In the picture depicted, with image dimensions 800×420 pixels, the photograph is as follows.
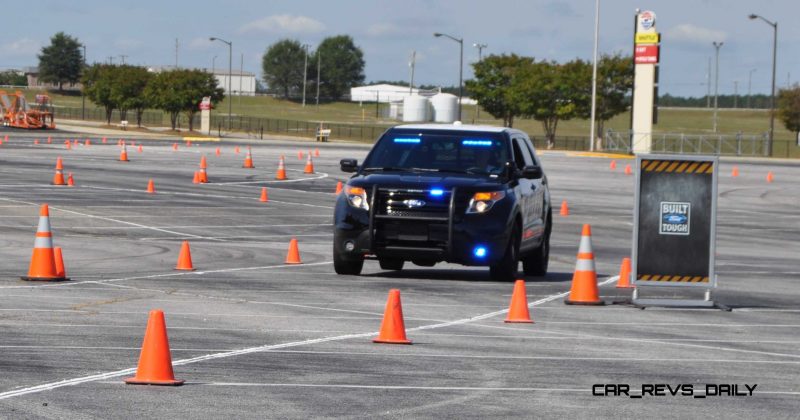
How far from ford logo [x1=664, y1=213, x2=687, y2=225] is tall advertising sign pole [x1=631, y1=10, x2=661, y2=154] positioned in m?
65.3

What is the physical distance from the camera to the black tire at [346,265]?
17922 mm

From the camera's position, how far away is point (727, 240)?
91.6ft

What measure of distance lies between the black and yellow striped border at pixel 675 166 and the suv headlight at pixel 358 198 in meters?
3.51

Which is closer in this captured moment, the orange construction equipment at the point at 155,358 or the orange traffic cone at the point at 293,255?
the orange construction equipment at the point at 155,358

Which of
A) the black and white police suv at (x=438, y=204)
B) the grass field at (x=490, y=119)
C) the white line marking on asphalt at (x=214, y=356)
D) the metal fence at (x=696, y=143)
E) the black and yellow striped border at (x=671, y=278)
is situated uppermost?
the grass field at (x=490, y=119)

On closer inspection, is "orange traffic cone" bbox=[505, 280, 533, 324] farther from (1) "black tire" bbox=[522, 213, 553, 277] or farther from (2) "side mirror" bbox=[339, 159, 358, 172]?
(1) "black tire" bbox=[522, 213, 553, 277]

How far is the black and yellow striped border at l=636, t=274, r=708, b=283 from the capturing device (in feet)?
51.8

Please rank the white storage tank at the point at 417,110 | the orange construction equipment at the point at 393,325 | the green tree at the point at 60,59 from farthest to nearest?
the green tree at the point at 60,59 < the white storage tank at the point at 417,110 < the orange construction equipment at the point at 393,325

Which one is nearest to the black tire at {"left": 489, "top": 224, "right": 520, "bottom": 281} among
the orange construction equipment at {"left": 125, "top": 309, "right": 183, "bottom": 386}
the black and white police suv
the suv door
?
the black and white police suv

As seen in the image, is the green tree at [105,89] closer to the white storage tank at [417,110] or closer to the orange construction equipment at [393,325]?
the white storage tank at [417,110]

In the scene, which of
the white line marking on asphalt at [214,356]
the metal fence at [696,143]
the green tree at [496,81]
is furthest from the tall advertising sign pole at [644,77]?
the white line marking on asphalt at [214,356]

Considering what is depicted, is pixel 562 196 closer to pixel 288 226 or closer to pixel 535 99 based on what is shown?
pixel 288 226

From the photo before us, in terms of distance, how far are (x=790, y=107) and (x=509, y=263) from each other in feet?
297

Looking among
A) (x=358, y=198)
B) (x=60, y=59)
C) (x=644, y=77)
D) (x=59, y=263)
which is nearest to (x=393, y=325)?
(x=358, y=198)
